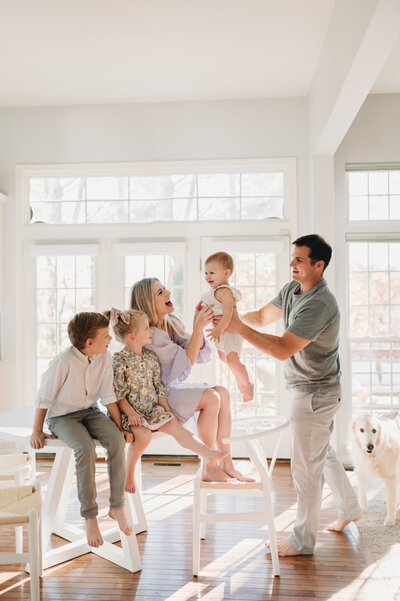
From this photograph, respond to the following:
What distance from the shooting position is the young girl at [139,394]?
9.02 feet

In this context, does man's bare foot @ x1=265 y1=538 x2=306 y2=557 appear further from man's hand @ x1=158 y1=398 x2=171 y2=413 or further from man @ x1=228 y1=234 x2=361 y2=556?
man's hand @ x1=158 y1=398 x2=171 y2=413

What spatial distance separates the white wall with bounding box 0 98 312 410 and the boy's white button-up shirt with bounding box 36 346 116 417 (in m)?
2.47

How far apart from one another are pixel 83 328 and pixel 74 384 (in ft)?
0.92

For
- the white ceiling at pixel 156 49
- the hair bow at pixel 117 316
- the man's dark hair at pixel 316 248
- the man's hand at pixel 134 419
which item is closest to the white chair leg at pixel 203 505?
the man's hand at pixel 134 419

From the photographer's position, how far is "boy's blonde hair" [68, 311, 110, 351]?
272cm

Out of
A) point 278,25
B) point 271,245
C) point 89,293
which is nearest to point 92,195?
point 89,293

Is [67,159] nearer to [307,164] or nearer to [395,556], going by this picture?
[307,164]

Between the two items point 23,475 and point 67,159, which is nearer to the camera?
point 23,475

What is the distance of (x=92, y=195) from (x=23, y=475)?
277 cm

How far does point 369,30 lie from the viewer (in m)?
2.43

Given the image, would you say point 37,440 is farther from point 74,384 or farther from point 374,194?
point 374,194

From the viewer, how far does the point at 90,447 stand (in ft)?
8.57

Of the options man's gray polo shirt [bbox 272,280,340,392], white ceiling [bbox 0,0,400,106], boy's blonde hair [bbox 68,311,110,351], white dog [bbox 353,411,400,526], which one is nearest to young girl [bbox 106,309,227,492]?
boy's blonde hair [bbox 68,311,110,351]

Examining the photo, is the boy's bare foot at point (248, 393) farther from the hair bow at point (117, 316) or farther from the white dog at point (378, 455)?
the white dog at point (378, 455)
